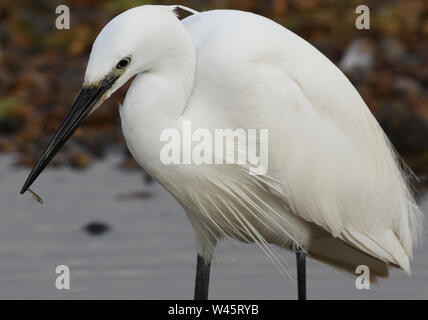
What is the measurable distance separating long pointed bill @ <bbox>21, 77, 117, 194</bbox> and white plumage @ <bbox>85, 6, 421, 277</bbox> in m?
0.07

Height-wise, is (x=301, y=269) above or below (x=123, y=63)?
below

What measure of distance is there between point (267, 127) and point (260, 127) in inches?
1.5

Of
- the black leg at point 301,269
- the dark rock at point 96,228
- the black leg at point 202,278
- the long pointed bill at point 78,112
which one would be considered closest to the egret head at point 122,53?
the long pointed bill at point 78,112

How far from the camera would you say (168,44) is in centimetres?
484

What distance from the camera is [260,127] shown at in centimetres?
524

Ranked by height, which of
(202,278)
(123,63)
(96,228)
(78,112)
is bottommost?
(202,278)

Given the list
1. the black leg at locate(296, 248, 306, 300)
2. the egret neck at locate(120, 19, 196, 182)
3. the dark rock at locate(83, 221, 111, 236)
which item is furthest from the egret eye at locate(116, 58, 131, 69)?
the dark rock at locate(83, 221, 111, 236)

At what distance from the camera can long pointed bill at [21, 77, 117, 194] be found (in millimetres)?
4715

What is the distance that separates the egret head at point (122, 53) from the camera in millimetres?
4617

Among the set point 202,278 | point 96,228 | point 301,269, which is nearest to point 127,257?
point 96,228

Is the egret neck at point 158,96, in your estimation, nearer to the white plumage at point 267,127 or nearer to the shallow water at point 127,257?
the white plumage at point 267,127

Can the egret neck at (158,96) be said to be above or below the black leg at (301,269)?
above

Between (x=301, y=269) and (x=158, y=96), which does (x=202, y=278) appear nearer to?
(x=301, y=269)

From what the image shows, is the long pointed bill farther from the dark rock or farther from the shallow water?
the dark rock
